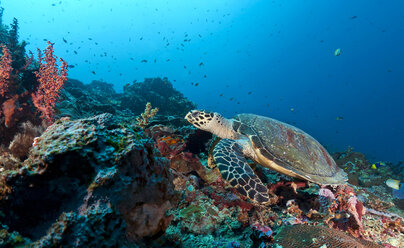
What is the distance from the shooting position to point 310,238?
1812mm

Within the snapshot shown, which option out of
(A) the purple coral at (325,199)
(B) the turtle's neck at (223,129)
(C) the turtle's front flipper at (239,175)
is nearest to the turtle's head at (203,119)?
(B) the turtle's neck at (223,129)

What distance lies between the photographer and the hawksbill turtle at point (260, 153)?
3.12 m

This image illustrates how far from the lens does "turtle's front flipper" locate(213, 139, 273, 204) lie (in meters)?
2.86

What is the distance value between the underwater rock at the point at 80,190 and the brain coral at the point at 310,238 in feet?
4.77

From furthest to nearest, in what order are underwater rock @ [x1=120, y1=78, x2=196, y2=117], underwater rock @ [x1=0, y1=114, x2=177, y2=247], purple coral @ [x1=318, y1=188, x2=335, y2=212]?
1. underwater rock @ [x1=120, y1=78, x2=196, y2=117]
2. purple coral @ [x1=318, y1=188, x2=335, y2=212]
3. underwater rock @ [x1=0, y1=114, x2=177, y2=247]

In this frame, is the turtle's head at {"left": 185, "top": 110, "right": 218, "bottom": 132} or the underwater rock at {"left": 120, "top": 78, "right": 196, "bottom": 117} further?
the underwater rock at {"left": 120, "top": 78, "right": 196, "bottom": 117}

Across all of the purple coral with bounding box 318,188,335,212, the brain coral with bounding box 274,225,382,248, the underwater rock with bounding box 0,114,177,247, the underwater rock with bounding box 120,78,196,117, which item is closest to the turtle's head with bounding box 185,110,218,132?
the purple coral with bounding box 318,188,335,212

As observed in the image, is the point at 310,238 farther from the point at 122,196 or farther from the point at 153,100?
the point at 153,100

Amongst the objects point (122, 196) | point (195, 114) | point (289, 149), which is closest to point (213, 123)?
point (195, 114)

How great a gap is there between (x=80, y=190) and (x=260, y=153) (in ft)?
11.7

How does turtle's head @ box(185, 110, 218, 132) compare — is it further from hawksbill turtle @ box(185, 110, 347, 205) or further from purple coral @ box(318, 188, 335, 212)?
purple coral @ box(318, 188, 335, 212)

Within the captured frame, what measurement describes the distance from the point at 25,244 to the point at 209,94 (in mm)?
121357

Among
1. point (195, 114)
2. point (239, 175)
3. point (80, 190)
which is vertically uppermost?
point (195, 114)

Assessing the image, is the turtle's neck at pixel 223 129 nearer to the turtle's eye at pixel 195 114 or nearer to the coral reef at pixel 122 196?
the turtle's eye at pixel 195 114
